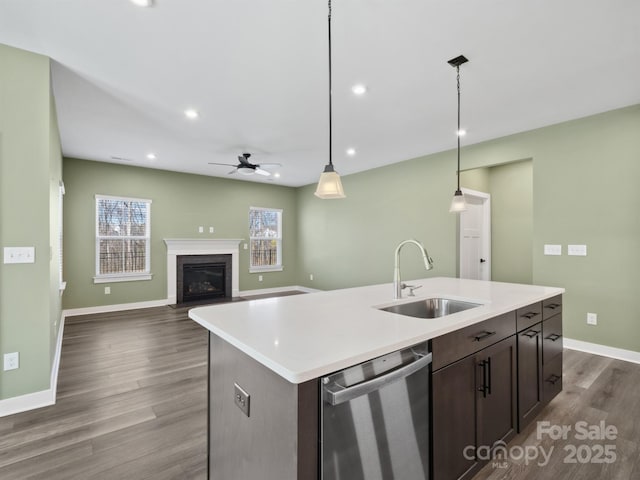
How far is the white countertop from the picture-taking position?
3.47 ft

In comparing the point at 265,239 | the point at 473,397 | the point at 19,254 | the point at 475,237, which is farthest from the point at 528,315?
the point at 265,239

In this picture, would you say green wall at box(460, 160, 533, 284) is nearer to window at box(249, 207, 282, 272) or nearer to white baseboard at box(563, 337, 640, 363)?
white baseboard at box(563, 337, 640, 363)

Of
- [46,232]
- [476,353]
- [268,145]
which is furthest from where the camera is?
[268,145]

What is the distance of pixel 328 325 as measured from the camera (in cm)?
145

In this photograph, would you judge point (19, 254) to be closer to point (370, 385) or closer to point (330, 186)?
point (330, 186)

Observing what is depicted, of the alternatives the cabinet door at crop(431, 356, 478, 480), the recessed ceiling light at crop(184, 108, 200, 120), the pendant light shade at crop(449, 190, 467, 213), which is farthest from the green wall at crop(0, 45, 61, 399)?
the pendant light shade at crop(449, 190, 467, 213)

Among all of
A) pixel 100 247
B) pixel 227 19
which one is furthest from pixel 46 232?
pixel 100 247

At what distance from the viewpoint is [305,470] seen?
98 cm

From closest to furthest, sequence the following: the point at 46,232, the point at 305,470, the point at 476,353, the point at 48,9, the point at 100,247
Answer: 1. the point at 305,470
2. the point at 476,353
3. the point at 48,9
4. the point at 46,232
5. the point at 100,247

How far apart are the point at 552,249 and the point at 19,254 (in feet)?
18.0

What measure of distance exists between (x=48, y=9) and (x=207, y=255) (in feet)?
17.3

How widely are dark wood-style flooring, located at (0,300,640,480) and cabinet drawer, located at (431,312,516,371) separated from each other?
2.59 feet

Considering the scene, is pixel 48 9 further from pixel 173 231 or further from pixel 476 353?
pixel 173 231

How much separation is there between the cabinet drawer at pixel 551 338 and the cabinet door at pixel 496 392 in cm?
54
